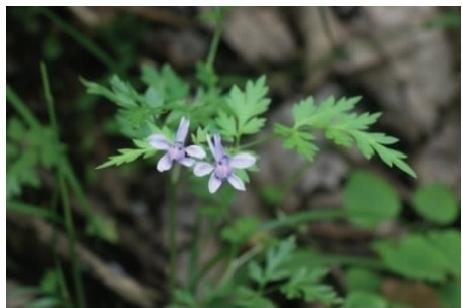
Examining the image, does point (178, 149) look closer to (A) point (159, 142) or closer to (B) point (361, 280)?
(A) point (159, 142)

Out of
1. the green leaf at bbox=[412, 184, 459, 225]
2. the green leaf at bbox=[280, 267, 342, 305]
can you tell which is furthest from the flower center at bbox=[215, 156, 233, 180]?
the green leaf at bbox=[412, 184, 459, 225]

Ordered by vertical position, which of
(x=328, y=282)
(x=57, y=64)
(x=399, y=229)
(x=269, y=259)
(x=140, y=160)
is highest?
(x=57, y=64)

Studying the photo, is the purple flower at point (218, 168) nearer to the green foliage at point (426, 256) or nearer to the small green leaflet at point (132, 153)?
the small green leaflet at point (132, 153)

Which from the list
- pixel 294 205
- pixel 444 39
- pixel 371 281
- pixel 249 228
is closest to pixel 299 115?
pixel 249 228

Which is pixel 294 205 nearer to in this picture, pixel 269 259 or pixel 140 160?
pixel 140 160

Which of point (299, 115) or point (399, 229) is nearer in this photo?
point (299, 115)

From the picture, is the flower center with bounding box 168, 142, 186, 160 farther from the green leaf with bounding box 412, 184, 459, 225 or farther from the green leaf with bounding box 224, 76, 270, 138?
the green leaf with bounding box 412, 184, 459, 225

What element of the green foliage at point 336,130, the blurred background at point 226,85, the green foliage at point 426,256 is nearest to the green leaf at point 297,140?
the green foliage at point 336,130
